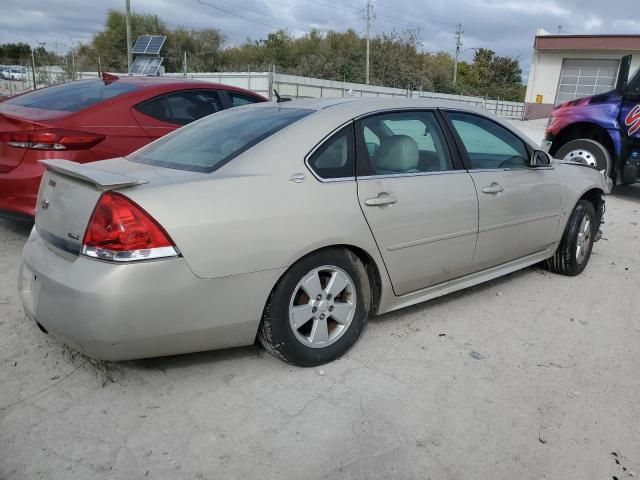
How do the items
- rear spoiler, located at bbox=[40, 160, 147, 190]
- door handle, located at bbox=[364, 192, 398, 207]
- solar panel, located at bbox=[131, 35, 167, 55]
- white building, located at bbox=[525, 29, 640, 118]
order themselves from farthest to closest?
1. solar panel, located at bbox=[131, 35, 167, 55]
2. white building, located at bbox=[525, 29, 640, 118]
3. door handle, located at bbox=[364, 192, 398, 207]
4. rear spoiler, located at bbox=[40, 160, 147, 190]

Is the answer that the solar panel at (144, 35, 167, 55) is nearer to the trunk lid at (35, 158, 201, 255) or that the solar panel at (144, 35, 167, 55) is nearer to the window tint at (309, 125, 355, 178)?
the trunk lid at (35, 158, 201, 255)

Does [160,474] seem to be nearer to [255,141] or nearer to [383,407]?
[383,407]

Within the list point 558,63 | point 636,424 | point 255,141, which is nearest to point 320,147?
point 255,141

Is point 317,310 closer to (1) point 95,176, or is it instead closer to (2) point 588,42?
Result: (1) point 95,176

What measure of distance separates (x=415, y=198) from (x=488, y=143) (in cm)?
113

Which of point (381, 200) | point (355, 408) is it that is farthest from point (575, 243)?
point (355, 408)

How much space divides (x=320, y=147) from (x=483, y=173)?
1356 millimetres

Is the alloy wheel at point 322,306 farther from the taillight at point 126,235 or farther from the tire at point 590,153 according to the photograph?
the tire at point 590,153

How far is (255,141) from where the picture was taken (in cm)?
293

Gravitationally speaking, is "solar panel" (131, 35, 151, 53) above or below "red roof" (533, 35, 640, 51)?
below

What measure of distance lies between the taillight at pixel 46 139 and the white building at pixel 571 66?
24686 mm

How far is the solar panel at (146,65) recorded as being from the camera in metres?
24.4

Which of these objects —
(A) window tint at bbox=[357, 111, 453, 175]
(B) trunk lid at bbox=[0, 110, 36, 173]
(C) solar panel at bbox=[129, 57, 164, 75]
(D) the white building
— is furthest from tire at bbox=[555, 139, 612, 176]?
(C) solar panel at bbox=[129, 57, 164, 75]

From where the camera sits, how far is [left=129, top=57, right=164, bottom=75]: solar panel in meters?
24.4
